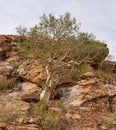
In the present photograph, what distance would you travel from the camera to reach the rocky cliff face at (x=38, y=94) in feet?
59.2

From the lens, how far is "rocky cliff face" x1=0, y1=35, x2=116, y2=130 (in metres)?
18.0

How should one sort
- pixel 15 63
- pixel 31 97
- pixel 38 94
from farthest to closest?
→ pixel 15 63, pixel 38 94, pixel 31 97

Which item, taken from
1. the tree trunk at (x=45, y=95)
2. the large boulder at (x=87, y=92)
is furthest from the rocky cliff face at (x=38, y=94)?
the tree trunk at (x=45, y=95)

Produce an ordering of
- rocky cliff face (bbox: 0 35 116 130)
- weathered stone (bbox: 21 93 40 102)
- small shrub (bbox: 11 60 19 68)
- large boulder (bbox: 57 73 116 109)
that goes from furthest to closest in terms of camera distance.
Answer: small shrub (bbox: 11 60 19 68) → large boulder (bbox: 57 73 116 109) → weathered stone (bbox: 21 93 40 102) → rocky cliff face (bbox: 0 35 116 130)

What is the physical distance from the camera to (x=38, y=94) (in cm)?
2306

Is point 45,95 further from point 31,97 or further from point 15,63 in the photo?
point 15,63

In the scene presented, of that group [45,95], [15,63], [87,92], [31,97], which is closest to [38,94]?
[31,97]

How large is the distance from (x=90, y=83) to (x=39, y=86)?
368 centimetres

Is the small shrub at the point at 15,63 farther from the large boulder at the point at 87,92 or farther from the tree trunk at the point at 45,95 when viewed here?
the tree trunk at the point at 45,95

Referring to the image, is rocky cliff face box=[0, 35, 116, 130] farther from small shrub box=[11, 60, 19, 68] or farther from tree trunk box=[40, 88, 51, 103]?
tree trunk box=[40, 88, 51, 103]

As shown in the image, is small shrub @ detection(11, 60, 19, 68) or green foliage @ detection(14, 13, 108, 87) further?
small shrub @ detection(11, 60, 19, 68)

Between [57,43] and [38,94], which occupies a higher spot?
[57,43]

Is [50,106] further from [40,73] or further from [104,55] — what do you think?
[104,55]

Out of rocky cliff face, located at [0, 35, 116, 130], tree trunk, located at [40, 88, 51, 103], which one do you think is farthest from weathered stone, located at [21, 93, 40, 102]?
tree trunk, located at [40, 88, 51, 103]
